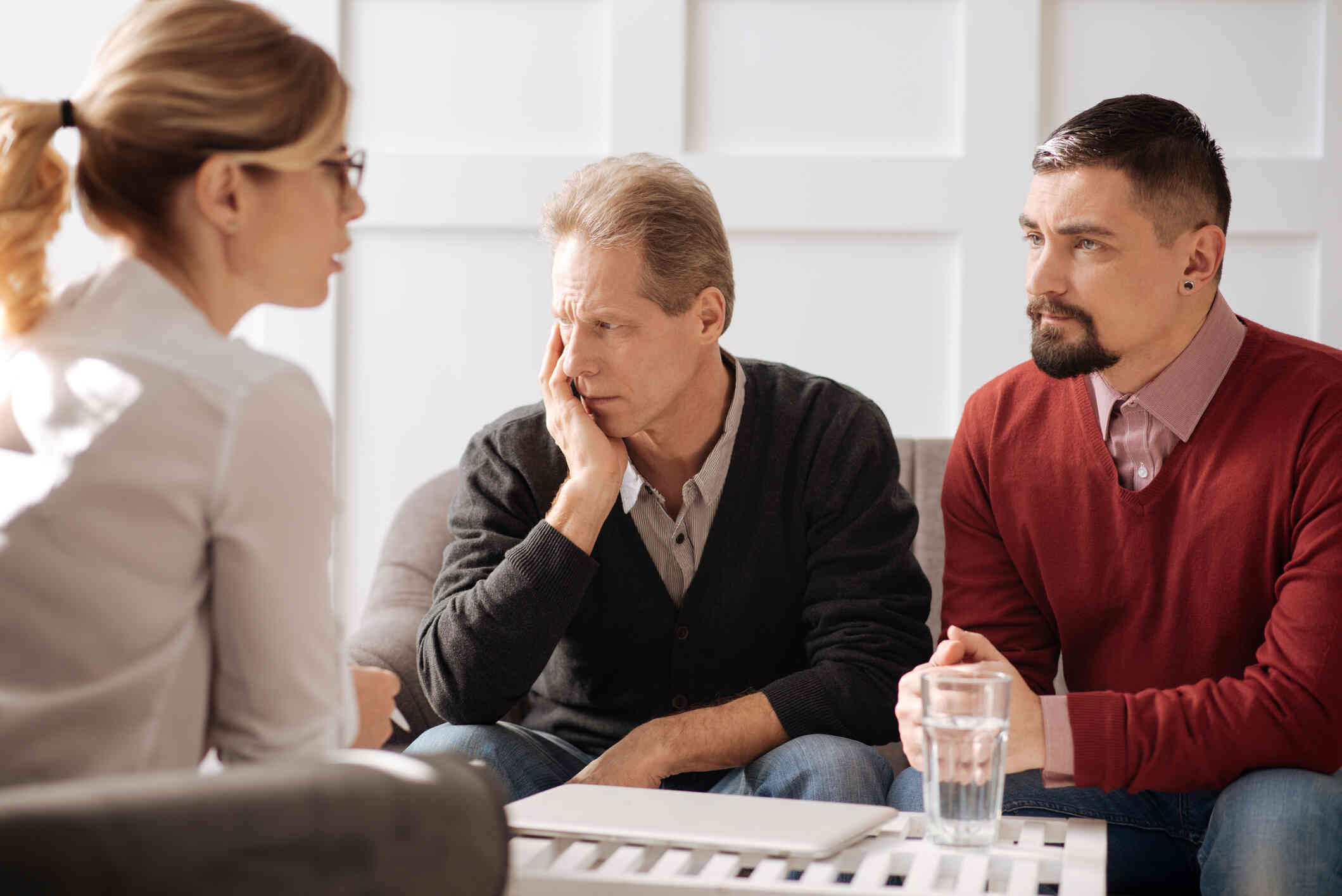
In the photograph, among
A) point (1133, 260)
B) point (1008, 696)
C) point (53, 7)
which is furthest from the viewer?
point (53, 7)

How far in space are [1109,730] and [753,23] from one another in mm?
1569

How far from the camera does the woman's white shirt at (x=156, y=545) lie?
883 mm

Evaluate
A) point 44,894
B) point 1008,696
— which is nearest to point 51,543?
point 44,894

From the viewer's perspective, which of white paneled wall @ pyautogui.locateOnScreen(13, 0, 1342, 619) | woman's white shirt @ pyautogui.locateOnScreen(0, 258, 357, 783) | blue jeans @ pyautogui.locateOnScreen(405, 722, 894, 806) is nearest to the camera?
woman's white shirt @ pyautogui.locateOnScreen(0, 258, 357, 783)

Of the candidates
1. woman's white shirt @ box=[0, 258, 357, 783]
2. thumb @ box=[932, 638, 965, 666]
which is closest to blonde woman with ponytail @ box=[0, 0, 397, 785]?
woman's white shirt @ box=[0, 258, 357, 783]

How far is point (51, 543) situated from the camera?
88 centimetres

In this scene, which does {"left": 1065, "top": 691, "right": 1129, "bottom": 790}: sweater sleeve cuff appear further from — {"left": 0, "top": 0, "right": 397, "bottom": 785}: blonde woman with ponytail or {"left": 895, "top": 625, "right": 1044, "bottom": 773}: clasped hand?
{"left": 0, "top": 0, "right": 397, "bottom": 785}: blonde woman with ponytail

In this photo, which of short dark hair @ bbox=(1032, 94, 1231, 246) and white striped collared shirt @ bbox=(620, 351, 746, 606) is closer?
short dark hair @ bbox=(1032, 94, 1231, 246)

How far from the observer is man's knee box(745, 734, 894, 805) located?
1464mm

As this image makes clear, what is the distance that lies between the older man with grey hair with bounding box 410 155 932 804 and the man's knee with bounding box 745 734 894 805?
0.04 m

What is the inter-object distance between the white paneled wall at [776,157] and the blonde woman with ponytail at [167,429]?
1.47m

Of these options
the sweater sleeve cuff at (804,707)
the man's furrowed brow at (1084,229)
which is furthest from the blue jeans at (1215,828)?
the man's furrowed brow at (1084,229)

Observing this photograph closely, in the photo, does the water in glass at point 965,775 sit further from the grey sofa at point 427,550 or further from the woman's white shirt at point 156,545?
the grey sofa at point 427,550

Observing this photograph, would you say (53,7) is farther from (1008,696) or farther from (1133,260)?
(1008,696)
